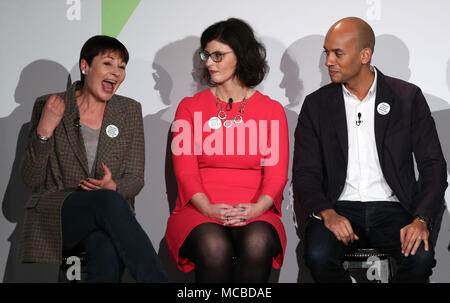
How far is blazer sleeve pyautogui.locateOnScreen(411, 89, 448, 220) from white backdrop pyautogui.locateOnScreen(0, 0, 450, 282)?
1.75 ft

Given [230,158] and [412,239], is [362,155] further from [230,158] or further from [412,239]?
[230,158]

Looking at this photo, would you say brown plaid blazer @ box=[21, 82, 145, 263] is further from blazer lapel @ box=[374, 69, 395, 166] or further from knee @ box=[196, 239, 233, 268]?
blazer lapel @ box=[374, 69, 395, 166]

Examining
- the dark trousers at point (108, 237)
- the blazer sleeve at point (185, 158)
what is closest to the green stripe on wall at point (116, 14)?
the blazer sleeve at point (185, 158)

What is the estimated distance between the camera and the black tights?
2879mm

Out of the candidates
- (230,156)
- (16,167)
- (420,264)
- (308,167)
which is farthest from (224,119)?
(16,167)

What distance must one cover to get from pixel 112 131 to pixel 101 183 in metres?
0.38

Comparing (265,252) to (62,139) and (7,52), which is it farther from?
(7,52)

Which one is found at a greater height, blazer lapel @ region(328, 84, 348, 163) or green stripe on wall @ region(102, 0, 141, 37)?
green stripe on wall @ region(102, 0, 141, 37)

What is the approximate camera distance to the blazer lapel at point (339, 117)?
326 centimetres

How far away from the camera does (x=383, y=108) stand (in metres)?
3.28

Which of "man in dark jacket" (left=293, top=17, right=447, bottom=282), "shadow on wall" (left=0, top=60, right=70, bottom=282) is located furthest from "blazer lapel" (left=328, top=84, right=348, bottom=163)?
"shadow on wall" (left=0, top=60, right=70, bottom=282)

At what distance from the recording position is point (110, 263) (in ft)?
9.33

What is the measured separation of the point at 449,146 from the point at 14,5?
9.57ft

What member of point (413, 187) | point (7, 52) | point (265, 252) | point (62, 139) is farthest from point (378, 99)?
point (7, 52)
